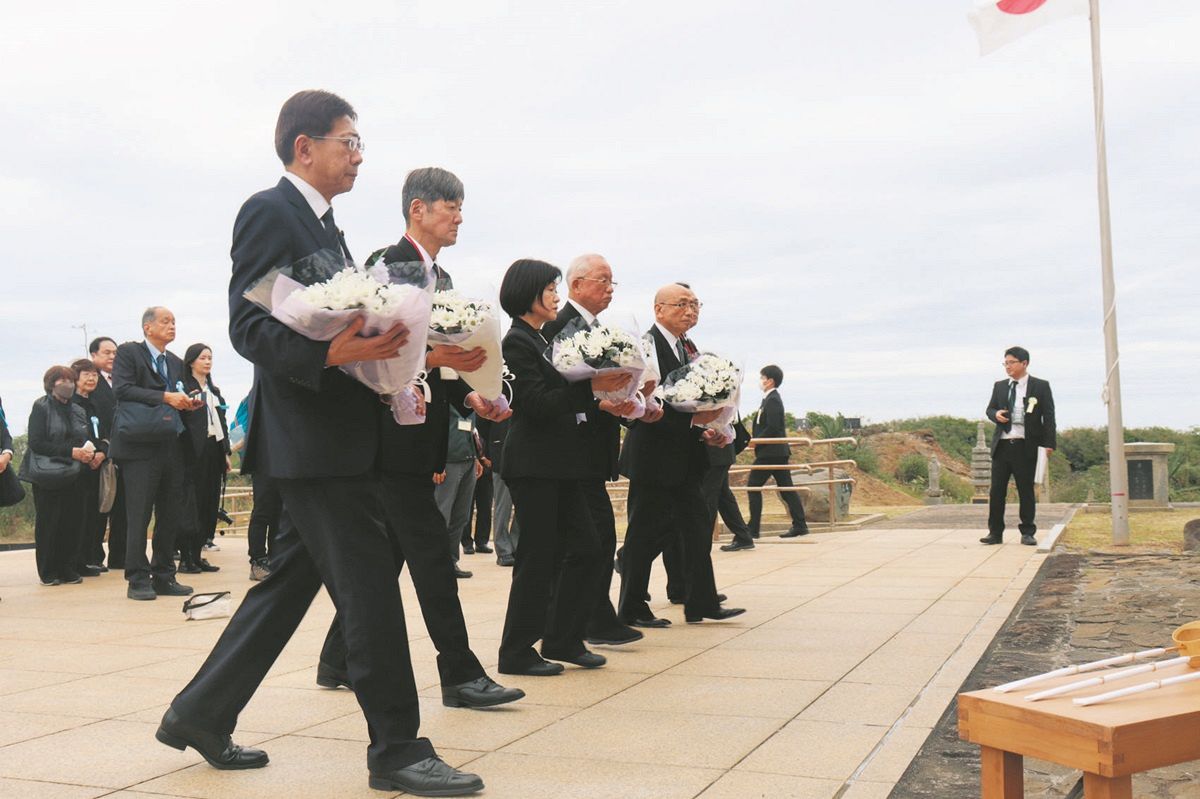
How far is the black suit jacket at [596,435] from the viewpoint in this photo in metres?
5.70

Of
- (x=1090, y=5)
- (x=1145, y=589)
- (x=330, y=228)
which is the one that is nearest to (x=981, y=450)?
(x=1090, y=5)

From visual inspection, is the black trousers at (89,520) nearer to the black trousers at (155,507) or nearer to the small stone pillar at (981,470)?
the black trousers at (155,507)

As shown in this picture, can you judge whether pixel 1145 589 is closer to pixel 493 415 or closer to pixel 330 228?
pixel 493 415

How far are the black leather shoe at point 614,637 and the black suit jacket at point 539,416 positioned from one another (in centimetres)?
128

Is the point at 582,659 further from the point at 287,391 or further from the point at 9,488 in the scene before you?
the point at 9,488

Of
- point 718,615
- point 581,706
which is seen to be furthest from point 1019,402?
point 581,706

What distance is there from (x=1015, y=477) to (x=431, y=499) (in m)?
9.84

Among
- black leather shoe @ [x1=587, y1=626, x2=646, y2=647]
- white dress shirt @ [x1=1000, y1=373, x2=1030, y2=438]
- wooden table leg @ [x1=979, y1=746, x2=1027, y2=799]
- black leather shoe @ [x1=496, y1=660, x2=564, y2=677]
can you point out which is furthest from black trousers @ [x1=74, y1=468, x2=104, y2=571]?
white dress shirt @ [x1=1000, y1=373, x2=1030, y2=438]

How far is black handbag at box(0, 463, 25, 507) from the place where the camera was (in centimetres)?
932

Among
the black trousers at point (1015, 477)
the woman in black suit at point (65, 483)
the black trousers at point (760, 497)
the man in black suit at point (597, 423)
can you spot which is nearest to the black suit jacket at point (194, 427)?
the woman in black suit at point (65, 483)

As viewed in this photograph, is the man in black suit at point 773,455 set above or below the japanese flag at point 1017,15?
below

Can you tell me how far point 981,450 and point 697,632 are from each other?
23616 mm

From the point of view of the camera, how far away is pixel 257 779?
3766 millimetres

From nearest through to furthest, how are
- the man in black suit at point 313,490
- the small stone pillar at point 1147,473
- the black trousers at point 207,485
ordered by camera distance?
1. the man in black suit at point 313,490
2. the black trousers at point 207,485
3. the small stone pillar at point 1147,473
